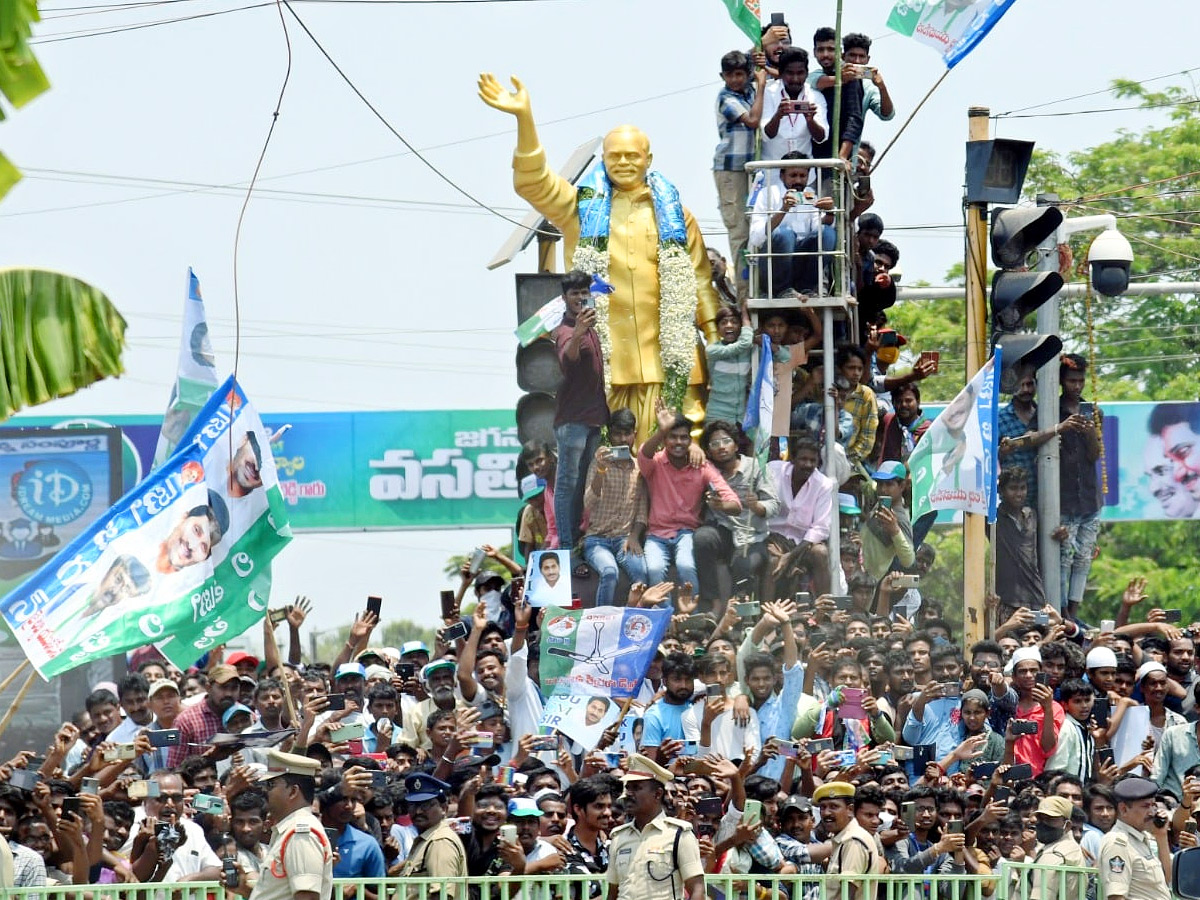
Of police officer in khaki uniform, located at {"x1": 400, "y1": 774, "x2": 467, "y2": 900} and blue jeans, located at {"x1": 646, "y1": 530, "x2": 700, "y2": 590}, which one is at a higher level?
blue jeans, located at {"x1": 646, "y1": 530, "x2": 700, "y2": 590}

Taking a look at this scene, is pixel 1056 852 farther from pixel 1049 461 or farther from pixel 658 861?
pixel 1049 461

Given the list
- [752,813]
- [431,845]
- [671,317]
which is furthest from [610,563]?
[431,845]

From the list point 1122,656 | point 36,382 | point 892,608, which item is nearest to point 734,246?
point 892,608

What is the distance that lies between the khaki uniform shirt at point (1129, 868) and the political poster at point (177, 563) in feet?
15.9

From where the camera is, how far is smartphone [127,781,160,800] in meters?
12.4

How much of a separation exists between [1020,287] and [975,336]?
0.97m

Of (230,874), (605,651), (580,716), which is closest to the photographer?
(230,874)

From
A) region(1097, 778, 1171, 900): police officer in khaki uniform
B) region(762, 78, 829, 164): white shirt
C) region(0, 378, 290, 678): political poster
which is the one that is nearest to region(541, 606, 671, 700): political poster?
region(0, 378, 290, 678): political poster

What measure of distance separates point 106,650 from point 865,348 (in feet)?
21.0

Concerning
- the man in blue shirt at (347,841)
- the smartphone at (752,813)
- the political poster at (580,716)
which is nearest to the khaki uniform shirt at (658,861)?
the smartphone at (752,813)

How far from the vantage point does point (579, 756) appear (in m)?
14.9

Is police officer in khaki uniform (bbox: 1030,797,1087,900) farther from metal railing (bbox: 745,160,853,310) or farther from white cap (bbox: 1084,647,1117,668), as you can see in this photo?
metal railing (bbox: 745,160,853,310)

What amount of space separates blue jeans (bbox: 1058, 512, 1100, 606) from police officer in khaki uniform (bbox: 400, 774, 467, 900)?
7.25 m

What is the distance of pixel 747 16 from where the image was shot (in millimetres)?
18000
